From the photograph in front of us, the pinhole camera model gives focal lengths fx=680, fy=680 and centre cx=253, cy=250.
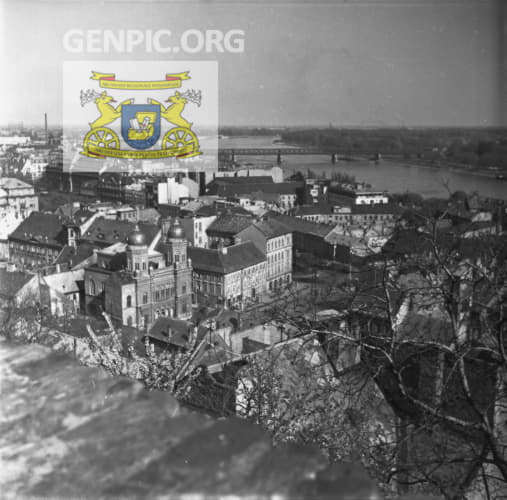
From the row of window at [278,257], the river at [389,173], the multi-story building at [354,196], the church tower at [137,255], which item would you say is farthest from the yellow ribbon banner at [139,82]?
the multi-story building at [354,196]

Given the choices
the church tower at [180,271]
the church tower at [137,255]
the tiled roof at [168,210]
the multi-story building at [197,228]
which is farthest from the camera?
the tiled roof at [168,210]

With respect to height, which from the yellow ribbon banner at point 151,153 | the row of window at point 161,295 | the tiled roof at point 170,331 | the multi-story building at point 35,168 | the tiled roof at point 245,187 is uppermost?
the multi-story building at point 35,168

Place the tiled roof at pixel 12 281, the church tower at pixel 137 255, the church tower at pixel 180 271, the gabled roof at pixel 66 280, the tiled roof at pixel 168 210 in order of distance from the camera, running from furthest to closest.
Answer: the tiled roof at pixel 168 210, the gabled roof at pixel 66 280, the church tower at pixel 180 271, the church tower at pixel 137 255, the tiled roof at pixel 12 281

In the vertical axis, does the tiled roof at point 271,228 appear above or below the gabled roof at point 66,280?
above

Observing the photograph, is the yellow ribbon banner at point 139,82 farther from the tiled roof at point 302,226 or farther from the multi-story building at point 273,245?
the tiled roof at point 302,226

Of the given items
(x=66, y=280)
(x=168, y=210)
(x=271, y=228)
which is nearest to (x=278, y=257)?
(x=271, y=228)

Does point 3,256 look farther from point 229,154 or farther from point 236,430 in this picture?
point 236,430
